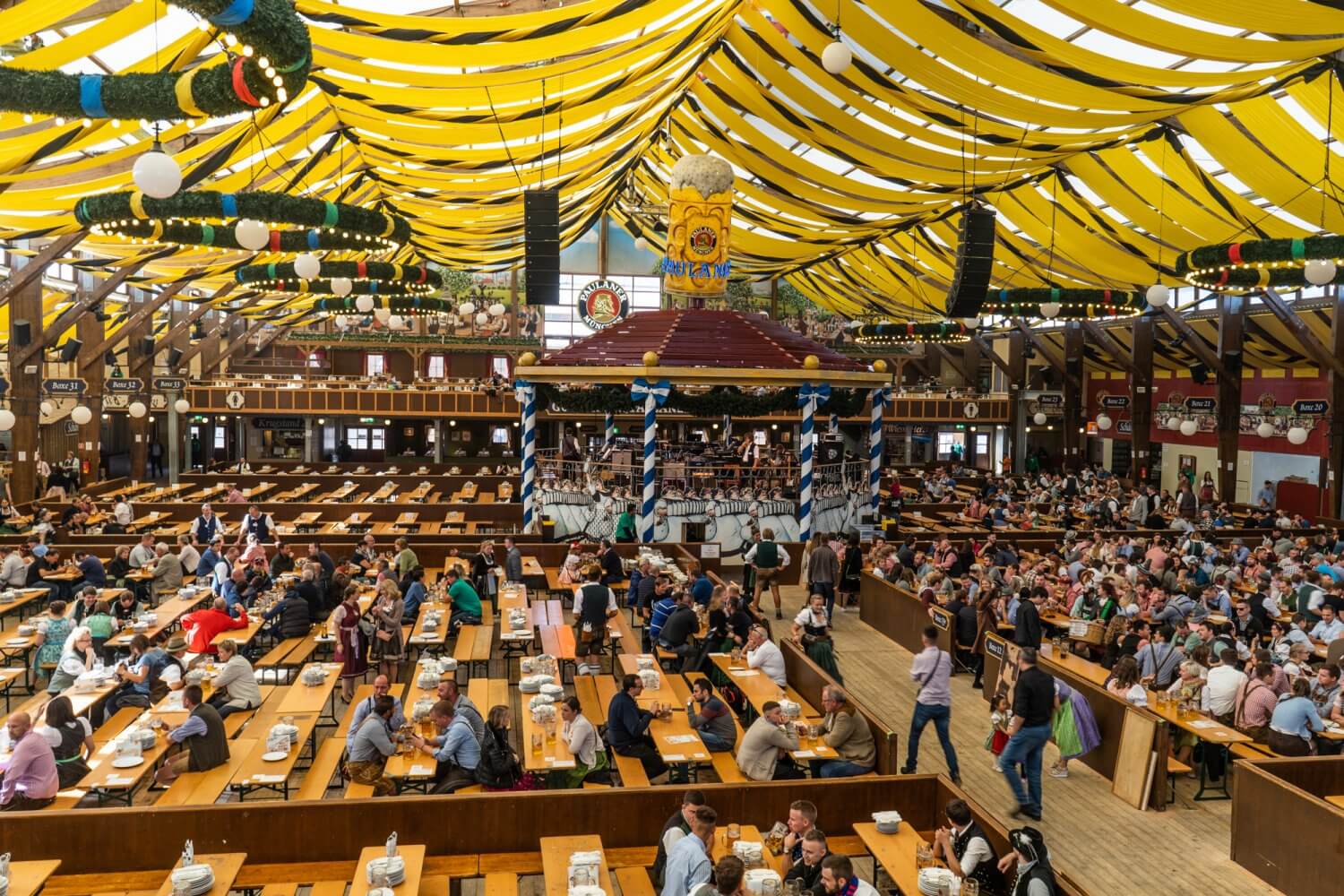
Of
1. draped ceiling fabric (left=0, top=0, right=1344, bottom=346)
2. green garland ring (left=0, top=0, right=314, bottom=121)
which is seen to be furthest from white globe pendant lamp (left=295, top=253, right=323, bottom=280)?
green garland ring (left=0, top=0, right=314, bottom=121)

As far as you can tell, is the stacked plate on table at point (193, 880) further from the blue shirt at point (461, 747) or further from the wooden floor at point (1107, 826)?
the wooden floor at point (1107, 826)

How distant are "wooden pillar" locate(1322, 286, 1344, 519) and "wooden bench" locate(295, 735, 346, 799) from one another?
853 inches

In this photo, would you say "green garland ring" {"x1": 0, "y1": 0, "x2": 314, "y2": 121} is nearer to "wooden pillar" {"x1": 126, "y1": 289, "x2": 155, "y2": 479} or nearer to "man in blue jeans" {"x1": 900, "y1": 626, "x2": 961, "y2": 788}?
"man in blue jeans" {"x1": 900, "y1": 626, "x2": 961, "y2": 788}

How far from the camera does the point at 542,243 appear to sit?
47.4 ft

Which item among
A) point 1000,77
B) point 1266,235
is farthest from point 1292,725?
point 1266,235

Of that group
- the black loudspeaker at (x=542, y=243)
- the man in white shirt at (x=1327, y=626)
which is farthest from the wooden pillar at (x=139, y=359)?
the man in white shirt at (x=1327, y=626)

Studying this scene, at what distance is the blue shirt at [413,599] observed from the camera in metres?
11.5

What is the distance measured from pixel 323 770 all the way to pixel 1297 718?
6.99 metres

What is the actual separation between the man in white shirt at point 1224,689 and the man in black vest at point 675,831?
16.7ft

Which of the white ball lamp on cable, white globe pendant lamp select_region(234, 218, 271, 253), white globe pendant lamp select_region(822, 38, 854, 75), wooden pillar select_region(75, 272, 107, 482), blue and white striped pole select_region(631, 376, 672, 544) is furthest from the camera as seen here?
wooden pillar select_region(75, 272, 107, 482)

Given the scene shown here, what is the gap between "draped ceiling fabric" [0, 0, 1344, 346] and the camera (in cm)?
943

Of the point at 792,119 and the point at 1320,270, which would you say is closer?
the point at 1320,270

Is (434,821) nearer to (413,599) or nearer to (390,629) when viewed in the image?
(390,629)

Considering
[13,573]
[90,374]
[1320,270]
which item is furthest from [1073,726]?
[90,374]
